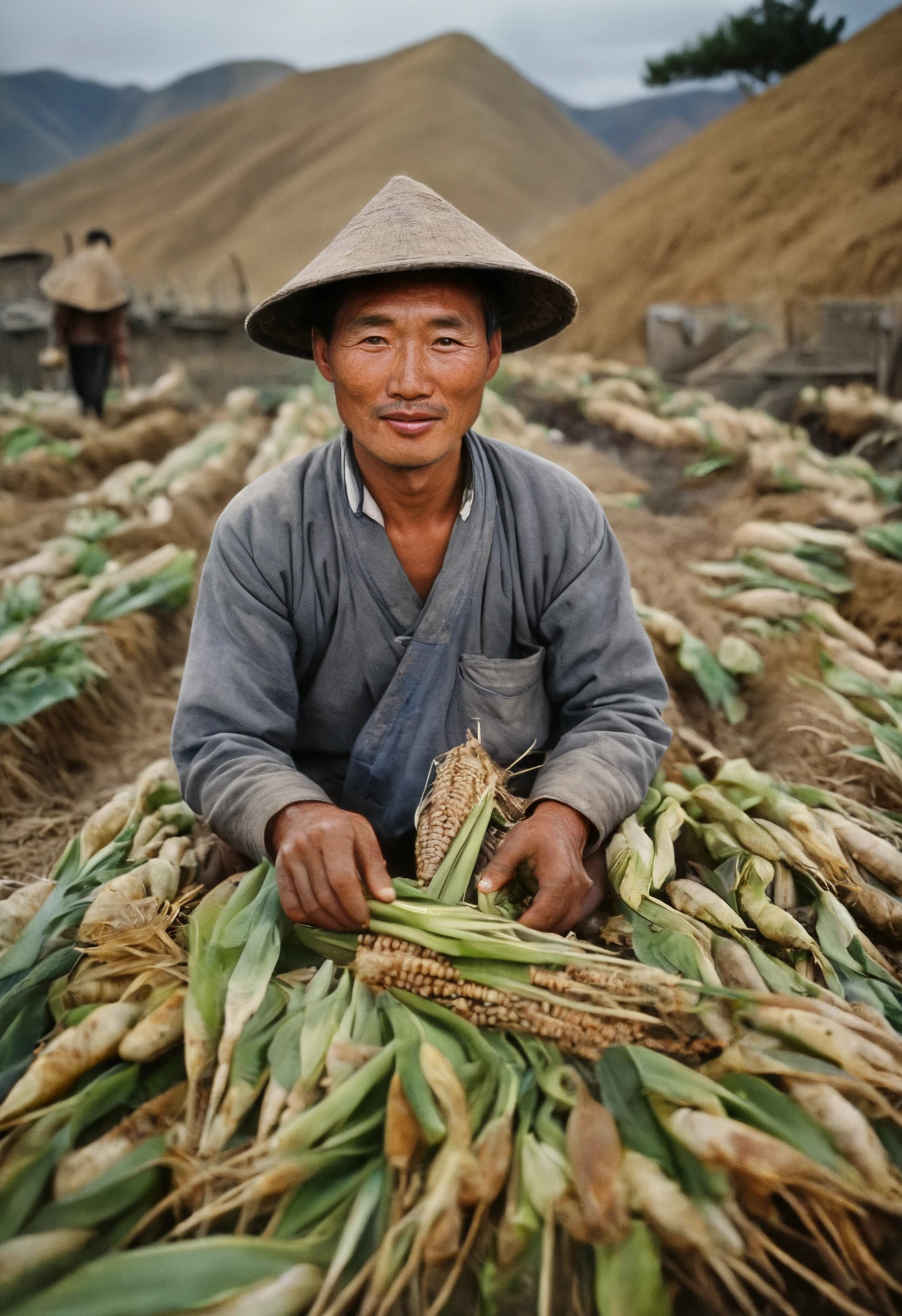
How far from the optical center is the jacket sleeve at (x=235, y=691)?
174cm

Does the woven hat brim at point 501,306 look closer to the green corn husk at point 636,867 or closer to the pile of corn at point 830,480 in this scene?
the green corn husk at point 636,867

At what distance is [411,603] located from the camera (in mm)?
1913

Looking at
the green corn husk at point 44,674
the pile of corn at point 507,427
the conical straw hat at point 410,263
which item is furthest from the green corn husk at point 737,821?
the pile of corn at point 507,427

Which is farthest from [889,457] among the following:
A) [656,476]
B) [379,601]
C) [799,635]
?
[379,601]

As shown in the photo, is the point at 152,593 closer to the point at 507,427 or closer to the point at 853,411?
the point at 507,427

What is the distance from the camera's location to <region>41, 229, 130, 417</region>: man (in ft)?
25.9

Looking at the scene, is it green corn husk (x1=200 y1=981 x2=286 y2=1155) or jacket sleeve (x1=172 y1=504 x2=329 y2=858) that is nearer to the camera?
green corn husk (x1=200 y1=981 x2=286 y2=1155)

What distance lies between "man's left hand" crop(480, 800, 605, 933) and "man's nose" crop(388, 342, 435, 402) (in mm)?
813

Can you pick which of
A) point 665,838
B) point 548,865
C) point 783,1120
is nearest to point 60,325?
point 665,838

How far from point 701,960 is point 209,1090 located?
846 mm

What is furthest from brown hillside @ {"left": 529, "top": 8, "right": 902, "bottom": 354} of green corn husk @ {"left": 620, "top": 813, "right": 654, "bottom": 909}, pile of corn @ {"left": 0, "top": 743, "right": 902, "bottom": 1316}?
pile of corn @ {"left": 0, "top": 743, "right": 902, "bottom": 1316}

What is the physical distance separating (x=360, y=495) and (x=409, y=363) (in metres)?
0.32

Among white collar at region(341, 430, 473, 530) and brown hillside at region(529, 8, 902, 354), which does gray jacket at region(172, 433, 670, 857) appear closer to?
white collar at region(341, 430, 473, 530)

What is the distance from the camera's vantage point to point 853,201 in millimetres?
12945
